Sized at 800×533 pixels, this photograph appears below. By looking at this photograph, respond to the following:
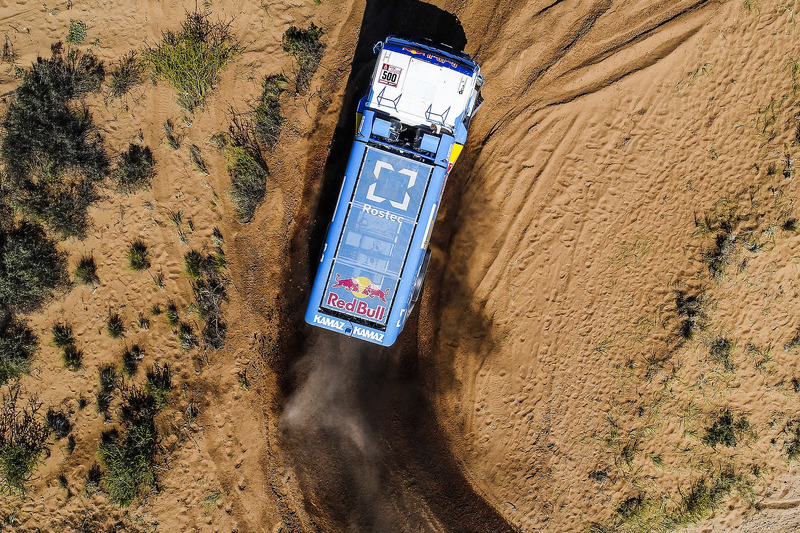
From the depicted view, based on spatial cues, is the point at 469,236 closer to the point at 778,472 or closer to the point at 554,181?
the point at 554,181

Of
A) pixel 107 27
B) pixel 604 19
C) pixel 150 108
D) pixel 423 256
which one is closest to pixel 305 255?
pixel 423 256

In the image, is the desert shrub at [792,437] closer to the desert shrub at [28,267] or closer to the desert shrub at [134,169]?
the desert shrub at [134,169]

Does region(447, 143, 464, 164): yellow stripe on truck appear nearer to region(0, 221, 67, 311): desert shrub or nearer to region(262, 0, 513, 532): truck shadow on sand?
region(262, 0, 513, 532): truck shadow on sand

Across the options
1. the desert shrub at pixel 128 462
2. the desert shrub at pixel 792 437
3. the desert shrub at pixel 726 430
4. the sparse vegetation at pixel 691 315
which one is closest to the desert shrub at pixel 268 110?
the desert shrub at pixel 128 462

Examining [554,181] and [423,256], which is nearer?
[423,256]

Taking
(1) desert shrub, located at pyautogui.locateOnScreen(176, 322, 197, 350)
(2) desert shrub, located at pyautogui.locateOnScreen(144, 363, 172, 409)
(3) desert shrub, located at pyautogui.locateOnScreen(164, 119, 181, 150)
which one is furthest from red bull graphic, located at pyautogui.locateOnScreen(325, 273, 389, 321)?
(3) desert shrub, located at pyautogui.locateOnScreen(164, 119, 181, 150)
